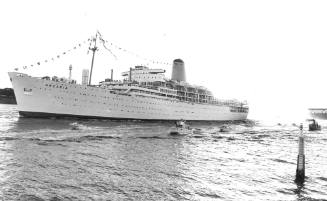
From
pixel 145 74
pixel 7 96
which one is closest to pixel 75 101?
pixel 145 74

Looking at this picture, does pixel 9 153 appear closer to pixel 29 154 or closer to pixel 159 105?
pixel 29 154

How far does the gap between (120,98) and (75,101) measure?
24.6 feet

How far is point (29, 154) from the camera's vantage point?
1770 cm

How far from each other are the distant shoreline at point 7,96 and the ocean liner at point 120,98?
103086mm

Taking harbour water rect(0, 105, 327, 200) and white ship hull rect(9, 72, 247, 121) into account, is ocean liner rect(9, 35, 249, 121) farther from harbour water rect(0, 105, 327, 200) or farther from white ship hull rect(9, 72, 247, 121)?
harbour water rect(0, 105, 327, 200)

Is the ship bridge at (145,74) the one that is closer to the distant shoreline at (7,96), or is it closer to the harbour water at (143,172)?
the harbour water at (143,172)

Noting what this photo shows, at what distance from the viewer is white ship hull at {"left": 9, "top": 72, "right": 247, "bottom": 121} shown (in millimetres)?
42375

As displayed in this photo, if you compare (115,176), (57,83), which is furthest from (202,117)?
(115,176)

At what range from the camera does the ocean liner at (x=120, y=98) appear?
42.6 meters

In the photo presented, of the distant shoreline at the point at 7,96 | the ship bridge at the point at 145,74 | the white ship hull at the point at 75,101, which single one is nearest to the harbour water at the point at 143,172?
the white ship hull at the point at 75,101

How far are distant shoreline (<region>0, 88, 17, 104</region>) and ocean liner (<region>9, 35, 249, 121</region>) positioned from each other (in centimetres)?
10309

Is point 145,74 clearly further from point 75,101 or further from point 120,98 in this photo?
point 75,101

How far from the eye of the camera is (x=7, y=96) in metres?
144

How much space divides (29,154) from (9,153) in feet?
4.11
